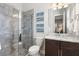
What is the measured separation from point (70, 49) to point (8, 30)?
2.91ft

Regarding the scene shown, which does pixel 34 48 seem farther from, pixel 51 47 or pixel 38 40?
pixel 51 47

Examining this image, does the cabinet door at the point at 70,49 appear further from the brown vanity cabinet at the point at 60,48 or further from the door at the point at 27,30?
the door at the point at 27,30

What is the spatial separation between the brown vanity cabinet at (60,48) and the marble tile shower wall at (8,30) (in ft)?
1.47

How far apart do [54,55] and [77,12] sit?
0.67m

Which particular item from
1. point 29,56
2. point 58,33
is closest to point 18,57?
point 29,56

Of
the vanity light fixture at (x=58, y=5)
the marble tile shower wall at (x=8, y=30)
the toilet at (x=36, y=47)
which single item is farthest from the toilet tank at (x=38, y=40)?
the vanity light fixture at (x=58, y=5)

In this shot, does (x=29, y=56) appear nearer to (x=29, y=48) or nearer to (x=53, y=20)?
(x=29, y=48)

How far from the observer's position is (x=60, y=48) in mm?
1601

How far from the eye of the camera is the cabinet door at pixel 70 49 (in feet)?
5.09

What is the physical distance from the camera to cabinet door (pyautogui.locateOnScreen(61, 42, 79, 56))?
1.55 metres

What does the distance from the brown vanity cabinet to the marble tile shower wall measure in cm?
45

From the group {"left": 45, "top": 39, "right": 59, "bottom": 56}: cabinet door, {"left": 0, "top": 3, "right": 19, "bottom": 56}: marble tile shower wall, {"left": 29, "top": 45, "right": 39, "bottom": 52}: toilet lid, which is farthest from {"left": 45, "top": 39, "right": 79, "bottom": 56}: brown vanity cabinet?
{"left": 0, "top": 3, "right": 19, "bottom": 56}: marble tile shower wall

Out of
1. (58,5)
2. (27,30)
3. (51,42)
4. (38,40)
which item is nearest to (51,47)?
(51,42)

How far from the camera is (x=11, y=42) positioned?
161 cm
